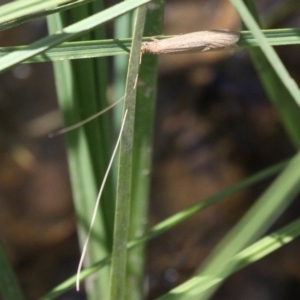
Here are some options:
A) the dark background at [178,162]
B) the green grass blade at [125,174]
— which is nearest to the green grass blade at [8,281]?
the green grass blade at [125,174]

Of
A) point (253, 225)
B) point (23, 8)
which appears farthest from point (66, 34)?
point (253, 225)

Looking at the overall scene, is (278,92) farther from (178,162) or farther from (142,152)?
(178,162)

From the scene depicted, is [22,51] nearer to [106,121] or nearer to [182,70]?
[106,121]

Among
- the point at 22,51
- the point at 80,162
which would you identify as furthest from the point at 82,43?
the point at 80,162

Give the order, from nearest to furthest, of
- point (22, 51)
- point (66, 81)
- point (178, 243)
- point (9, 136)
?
point (22, 51) < point (66, 81) < point (178, 243) < point (9, 136)

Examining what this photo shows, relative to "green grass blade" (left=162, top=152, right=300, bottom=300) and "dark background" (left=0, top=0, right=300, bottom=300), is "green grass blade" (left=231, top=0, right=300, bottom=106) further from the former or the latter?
"dark background" (left=0, top=0, right=300, bottom=300)

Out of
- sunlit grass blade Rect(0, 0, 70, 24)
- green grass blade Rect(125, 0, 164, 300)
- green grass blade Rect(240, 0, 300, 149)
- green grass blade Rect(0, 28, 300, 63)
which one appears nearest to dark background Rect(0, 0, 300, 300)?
green grass blade Rect(125, 0, 164, 300)
